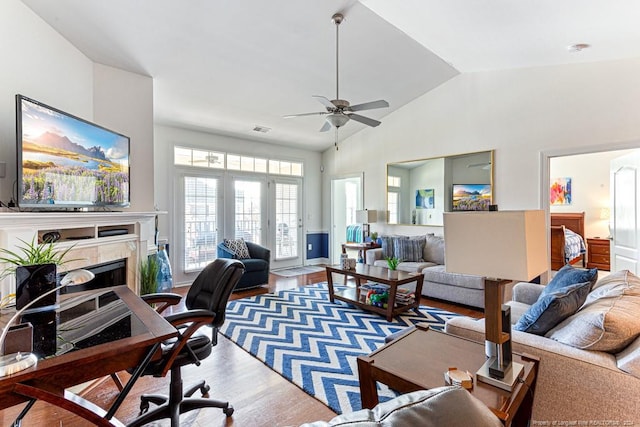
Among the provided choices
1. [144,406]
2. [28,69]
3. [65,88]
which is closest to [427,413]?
[144,406]

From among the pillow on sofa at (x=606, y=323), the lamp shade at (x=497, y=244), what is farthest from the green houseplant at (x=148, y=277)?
the pillow on sofa at (x=606, y=323)

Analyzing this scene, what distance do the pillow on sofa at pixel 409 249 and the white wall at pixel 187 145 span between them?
2.54 metres

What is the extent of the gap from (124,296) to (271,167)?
15.6 ft

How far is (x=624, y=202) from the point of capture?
3842 mm

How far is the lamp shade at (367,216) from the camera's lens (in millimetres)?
5797

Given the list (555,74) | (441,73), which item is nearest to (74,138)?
(441,73)

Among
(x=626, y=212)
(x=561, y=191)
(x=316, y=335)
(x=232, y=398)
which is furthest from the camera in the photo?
(x=561, y=191)

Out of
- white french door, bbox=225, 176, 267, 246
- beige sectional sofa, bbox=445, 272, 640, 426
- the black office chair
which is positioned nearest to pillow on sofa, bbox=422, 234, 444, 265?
beige sectional sofa, bbox=445, 272, 640, 426

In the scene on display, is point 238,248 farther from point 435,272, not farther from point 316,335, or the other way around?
point 435,272

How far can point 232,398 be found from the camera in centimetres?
208

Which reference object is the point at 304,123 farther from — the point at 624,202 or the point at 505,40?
the point at 624,202

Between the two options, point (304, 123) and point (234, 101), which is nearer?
point (234, 101)

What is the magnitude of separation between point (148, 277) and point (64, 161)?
149 centimetres

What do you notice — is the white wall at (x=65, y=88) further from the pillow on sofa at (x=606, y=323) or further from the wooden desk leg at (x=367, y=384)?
the pillow on sofa at (x=606, y=323)
